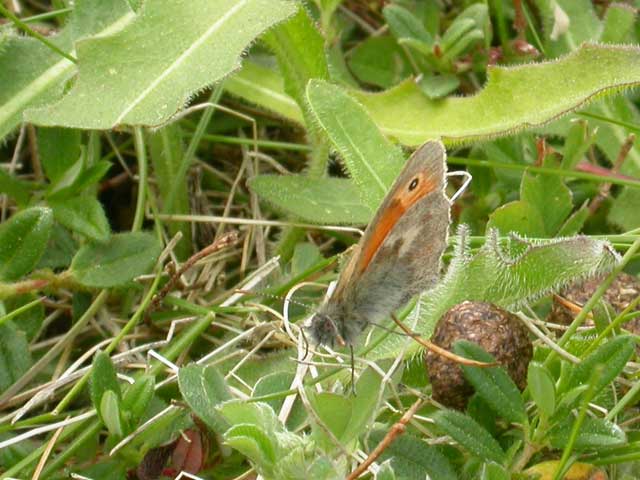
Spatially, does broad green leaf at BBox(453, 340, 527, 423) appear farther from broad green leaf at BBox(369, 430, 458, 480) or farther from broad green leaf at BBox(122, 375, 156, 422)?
broad green leaf at BBox(122, 375, 156, 422)

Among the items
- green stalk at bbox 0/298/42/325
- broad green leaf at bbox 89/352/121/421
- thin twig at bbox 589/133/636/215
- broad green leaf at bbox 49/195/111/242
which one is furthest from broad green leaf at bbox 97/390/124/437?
thin twig at bbox 589/133/636/215

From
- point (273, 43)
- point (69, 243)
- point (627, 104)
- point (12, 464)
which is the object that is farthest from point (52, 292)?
point (627, 104)

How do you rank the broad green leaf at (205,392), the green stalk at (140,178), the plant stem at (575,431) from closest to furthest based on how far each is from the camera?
the plant stem at (575,431) < the broad green leaf at (205,392) < the green stalk at (140,178)

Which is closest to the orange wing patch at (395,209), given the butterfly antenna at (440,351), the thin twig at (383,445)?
the butterfly antenna at (440,351)

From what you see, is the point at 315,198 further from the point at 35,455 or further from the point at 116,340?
the point at 35,455

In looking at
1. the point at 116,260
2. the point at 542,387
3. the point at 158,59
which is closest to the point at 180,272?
the point at 116,260

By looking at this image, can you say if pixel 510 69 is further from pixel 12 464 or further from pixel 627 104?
pixel 12 464

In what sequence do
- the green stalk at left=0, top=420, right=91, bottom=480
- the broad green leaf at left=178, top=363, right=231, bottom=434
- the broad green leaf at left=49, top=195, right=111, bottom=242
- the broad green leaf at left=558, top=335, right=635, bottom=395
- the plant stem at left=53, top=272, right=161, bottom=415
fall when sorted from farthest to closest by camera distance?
the broad green leaf at left=49, top=195, right=111, bottom=242
the plant stem at left=53, top=272, right=161, bottom=415
the green stalk at left=0, top=420, right=91, bottom=480
the broad green leaf at left=178, top=363, right=231, bottom=434
the broad green leaf at left=558, top=335, right=635, bottom=395

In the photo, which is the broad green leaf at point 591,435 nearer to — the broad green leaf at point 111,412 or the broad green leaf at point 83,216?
the broad green leaf at point 111,412
